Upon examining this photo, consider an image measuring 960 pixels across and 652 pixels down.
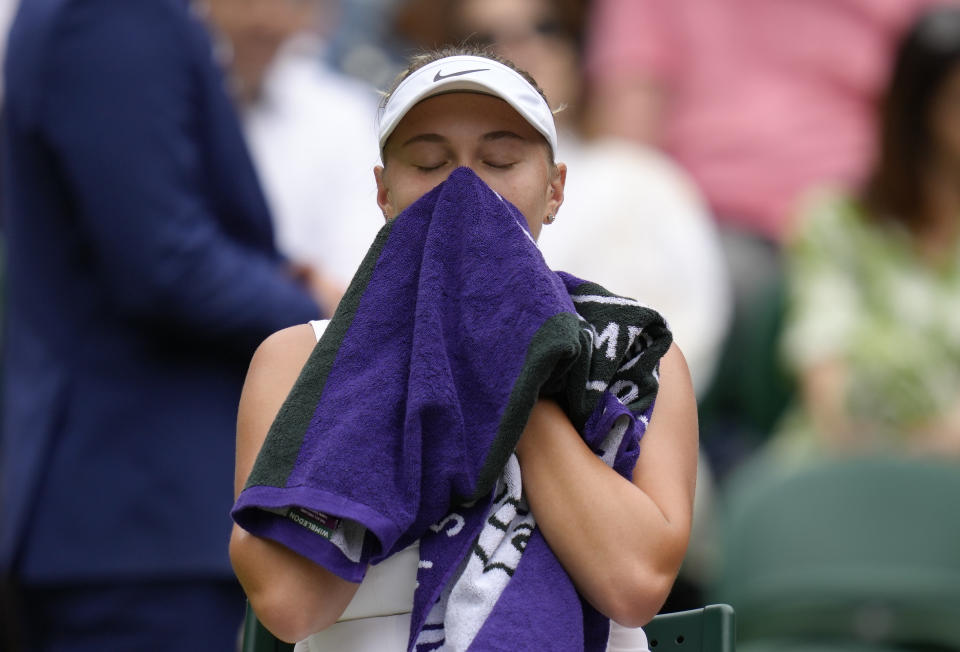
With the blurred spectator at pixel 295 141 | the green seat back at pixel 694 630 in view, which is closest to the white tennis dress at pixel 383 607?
the green seat back at pixel 694 630

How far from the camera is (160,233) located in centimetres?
229

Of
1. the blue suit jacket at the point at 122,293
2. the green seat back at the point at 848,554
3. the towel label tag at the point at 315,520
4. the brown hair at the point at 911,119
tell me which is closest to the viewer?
the towel label tag at the point at 315,520

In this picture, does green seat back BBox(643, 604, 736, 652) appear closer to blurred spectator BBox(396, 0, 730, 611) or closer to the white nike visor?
the white nike visor

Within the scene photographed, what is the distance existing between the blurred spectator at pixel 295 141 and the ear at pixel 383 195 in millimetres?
1382

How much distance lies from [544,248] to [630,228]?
0.97ft

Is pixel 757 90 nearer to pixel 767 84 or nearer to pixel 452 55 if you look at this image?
pixel 767 84

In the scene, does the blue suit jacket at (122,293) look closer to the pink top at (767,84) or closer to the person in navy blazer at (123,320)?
the person in navy blazer at (123,320)

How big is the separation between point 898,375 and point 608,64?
145 cm

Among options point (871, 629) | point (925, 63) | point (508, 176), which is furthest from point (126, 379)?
point (925, 63)

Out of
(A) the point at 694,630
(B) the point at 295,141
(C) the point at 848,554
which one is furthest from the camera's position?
(B) the point at 295,141

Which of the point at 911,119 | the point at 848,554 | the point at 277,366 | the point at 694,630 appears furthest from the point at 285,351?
the point at 911,119

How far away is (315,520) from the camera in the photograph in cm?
129

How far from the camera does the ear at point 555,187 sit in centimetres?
149

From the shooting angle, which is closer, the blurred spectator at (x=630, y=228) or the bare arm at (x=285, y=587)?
the bare arm at (x=285, y=587)
